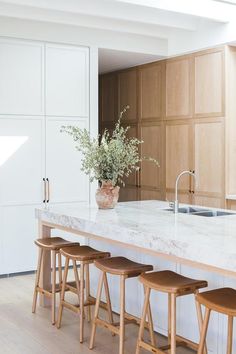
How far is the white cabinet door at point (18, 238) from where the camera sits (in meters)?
6.04

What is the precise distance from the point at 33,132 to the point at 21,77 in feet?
2.10

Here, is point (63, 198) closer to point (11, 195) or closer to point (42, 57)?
point (11, 195)

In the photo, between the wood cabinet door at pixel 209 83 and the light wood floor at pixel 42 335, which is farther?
the wood cabinet door at pixel 209 83

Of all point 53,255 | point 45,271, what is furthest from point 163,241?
point 45,271

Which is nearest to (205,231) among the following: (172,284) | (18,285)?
(172,284)

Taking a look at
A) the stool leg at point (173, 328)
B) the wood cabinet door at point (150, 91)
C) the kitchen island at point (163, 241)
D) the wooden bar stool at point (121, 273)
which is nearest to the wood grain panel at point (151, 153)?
the wood cabinet door at point (150, 91)

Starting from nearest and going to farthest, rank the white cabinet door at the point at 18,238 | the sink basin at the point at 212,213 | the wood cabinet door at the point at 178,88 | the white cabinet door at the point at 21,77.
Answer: the sink basin at the point at 212,213
the white cabinet door at the point at 21,77
the white cabinet door at the point at 18,238
the wood cabinet door at the point at 178,88

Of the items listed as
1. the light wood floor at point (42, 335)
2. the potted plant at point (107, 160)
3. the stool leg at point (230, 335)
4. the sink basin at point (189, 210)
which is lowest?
the light wood floor at point (42, 335)

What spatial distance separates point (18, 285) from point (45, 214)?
146 cm

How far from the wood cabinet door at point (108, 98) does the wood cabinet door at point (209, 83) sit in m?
1.83

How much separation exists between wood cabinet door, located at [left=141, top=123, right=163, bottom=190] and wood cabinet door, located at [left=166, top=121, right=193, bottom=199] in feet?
0.58

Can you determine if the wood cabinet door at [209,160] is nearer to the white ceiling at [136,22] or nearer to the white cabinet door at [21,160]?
the white ceiling at [136,22]

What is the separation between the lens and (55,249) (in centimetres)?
449

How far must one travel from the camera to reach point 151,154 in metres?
7.41
